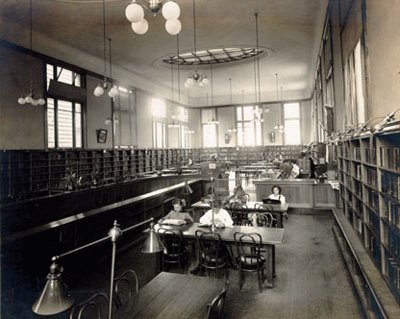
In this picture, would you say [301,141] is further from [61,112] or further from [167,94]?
[61,112]

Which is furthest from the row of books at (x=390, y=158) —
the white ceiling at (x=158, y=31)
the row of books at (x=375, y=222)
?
the white ceiling at (x=158, y=31)

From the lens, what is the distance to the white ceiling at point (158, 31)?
680cm

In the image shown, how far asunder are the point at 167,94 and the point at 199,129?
4.34 m

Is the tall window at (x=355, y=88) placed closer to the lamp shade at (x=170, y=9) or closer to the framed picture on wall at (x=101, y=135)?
the lamp shade at (x=170, y=9)

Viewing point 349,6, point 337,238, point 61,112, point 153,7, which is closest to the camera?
point 153,7

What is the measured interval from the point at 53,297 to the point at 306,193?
7.75 metres

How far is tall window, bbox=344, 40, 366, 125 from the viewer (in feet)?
15.4

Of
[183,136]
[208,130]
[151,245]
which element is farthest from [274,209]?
[208,130]

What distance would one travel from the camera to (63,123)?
9.52 m

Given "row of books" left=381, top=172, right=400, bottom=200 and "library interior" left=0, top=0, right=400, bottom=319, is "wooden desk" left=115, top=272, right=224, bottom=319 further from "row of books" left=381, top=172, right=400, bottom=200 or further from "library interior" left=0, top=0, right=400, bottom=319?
"row of books" left=381, top=172, right=400, bottom=200

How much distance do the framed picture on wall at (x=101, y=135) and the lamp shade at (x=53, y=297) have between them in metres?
10.3

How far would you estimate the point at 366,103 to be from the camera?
13.7 feet

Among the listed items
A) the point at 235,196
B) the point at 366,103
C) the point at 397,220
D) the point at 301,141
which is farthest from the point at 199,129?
the point at 397,220

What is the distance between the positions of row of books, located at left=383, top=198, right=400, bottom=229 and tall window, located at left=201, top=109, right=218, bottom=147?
1698cm
